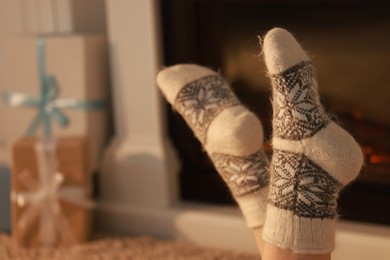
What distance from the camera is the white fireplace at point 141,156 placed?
169cm

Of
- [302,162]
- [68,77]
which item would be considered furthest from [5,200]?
[302,162]

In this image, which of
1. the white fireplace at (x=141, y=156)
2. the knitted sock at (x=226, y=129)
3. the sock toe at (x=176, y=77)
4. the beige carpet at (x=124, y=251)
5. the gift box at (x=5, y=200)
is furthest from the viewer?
the gift box at (x=5, y=200)

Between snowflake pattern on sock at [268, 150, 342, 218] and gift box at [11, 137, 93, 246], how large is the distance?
2.30ft

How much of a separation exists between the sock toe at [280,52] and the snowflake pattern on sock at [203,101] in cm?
19

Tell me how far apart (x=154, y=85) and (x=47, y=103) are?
256 mm

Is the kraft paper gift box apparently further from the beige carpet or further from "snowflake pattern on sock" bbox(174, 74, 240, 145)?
"snowflake pattern on sock" bbox(174, 74, 240, 145)

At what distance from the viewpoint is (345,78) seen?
5.51ft

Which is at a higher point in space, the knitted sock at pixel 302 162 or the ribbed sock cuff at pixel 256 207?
the knitted sock at pixel 302 162

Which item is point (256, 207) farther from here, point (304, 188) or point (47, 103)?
point (47, 103)

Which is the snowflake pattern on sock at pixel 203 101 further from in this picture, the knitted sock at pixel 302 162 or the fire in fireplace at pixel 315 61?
the fire in fireplace at pixel 315 61

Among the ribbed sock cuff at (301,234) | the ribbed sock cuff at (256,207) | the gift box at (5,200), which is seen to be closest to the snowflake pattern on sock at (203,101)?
the ribbed sock cuff at (256,207)

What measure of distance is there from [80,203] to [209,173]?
303 mm

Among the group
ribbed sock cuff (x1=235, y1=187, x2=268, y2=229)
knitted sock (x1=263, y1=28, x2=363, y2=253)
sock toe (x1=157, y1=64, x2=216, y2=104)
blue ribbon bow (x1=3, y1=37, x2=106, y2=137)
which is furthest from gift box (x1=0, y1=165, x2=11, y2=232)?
knitted sock (x1=263, y1=28, x2=363, y2=253)

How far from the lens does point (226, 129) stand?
1.18 m
